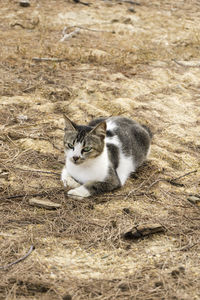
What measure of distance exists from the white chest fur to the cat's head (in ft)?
0.25

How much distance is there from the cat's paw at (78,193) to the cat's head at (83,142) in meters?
0.28

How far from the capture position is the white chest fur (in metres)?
4.08

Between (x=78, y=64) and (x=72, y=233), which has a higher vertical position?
(x=72, y=233)

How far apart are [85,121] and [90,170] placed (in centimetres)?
170

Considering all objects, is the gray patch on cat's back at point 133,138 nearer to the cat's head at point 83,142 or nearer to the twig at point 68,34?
the cat's head at point 83,142

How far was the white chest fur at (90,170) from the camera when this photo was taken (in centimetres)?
408

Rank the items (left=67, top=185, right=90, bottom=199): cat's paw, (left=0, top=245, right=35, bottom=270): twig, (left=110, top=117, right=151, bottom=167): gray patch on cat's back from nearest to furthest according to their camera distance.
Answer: (left=0, top=245, right=35, bottom=270): twig → (left=67, top=185, right=90, bottom=199): cat's paw → (left=110, top=117, right=151, bottom=167): gray patch on cat's back

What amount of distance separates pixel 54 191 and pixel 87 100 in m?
2.64

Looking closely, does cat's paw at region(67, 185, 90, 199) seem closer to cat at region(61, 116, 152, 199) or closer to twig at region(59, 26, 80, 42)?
cat at region(61, 116, 152, 199)

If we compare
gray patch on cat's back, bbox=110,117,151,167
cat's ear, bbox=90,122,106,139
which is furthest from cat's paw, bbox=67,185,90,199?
gray patch on cat's back, bbox=110,117,151,167

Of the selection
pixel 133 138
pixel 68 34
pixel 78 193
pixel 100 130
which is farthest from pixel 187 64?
pixel 78 193

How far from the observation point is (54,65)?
7172 millimetres

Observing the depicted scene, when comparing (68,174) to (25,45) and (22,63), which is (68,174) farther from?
(25,45)

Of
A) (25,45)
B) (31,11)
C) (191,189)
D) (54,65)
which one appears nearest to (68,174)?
(191,189)
